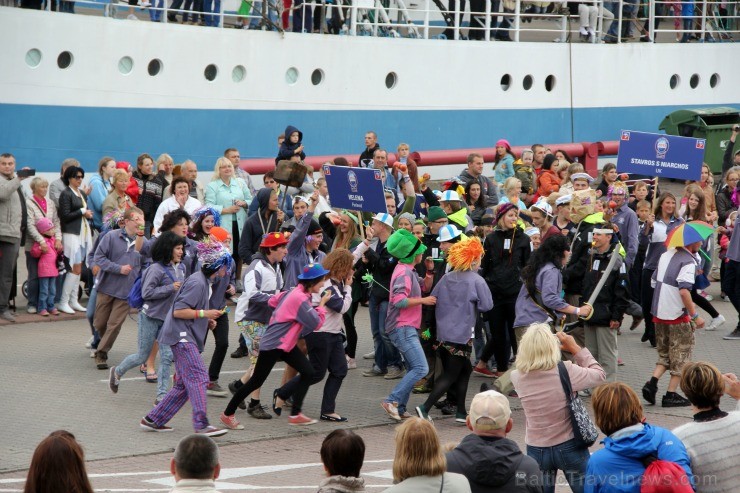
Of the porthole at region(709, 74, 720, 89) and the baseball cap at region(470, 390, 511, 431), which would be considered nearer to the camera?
the baseball cap at region(470, 390, 511, 431)

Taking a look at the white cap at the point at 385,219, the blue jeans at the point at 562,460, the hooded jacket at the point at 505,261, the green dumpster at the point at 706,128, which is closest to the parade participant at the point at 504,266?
the hooded jacket at the point at 505,261

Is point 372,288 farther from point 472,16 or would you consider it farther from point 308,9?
point 472,16

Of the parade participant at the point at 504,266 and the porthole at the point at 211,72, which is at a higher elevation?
Result: the porthole at the point at 211,72

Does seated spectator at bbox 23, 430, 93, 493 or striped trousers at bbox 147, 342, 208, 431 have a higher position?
seated spectator at bbox 23, 430, 93, 493

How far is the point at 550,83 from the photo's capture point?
2638 cm

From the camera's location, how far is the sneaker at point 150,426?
36.1 ft

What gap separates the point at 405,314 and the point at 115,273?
10.6 feet

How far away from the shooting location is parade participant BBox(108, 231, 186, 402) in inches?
460

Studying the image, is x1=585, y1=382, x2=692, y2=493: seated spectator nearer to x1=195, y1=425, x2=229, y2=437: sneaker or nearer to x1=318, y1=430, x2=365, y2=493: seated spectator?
x1=318, y1=430, x2=365, y2=493: seated spectator

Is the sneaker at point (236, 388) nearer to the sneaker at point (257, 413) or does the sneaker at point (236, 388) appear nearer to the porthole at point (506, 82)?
the sneaker at point (257, 413)

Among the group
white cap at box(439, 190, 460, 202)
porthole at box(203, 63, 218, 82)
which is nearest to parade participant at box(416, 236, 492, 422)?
white cap at box(439, 190, 460, 202)

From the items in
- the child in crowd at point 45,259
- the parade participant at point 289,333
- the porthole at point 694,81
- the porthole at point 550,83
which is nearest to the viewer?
the parade participant at point 289,333

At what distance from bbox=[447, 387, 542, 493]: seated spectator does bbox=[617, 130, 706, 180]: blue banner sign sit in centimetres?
1063

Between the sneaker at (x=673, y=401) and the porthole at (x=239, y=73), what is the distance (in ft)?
39.3
